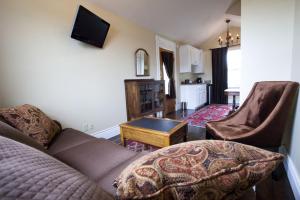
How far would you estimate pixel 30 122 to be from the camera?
1.50 metres

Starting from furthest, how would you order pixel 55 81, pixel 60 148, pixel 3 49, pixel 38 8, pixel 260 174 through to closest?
pixel 55 81, pixel 38 8, pixel 3 49, pixel 60 148, pixel 260 174

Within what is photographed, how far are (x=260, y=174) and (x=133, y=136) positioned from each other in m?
1.72

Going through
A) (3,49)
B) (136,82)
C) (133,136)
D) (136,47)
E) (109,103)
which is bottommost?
(133,136)

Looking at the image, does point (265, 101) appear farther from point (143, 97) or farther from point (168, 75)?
point (168, 75)

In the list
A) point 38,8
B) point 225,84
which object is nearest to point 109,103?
point 38,8

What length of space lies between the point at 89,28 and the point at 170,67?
306 cm

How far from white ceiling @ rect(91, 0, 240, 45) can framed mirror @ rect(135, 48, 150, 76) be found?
0.65 meters

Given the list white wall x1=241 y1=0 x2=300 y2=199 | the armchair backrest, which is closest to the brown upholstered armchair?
the armchair backrest

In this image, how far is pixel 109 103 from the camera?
3.07 metres

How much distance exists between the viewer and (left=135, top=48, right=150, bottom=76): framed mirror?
3.68 meters

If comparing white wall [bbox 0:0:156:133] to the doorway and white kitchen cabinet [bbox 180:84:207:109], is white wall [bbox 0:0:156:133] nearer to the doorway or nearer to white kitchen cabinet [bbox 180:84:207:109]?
the doorway

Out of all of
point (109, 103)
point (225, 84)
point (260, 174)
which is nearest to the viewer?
point (260, 174)

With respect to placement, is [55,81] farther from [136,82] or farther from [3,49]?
[136,82]

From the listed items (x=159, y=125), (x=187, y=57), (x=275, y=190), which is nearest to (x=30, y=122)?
(x=159, y=125)
